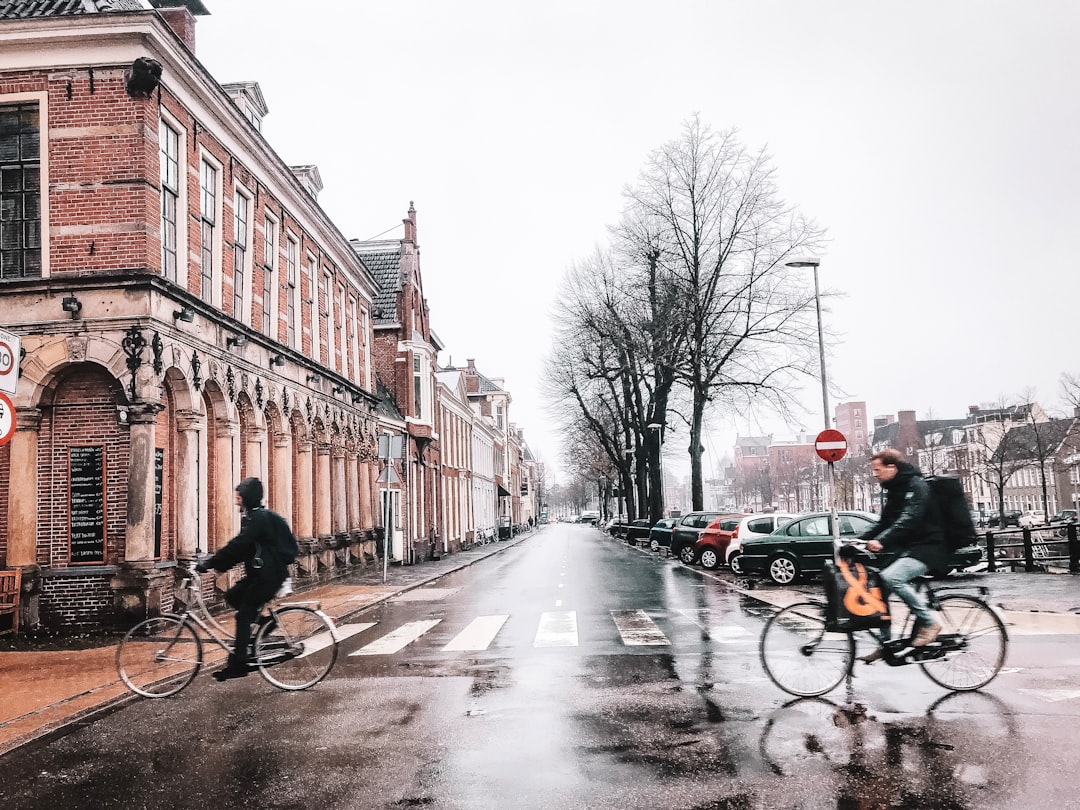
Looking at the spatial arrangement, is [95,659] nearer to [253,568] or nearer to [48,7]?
[253,568]

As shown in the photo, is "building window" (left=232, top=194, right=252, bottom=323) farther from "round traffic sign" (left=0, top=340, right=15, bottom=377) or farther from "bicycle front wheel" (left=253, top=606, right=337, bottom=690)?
"bicycle front wheel" (left=253, top=606, right=337, bottom=690)

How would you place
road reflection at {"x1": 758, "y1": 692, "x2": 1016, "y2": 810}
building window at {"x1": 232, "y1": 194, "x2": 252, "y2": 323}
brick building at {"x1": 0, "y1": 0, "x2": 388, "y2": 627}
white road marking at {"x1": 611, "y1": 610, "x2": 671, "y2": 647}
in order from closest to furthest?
road reflection at {"x1": 758, "y1": 692, "x2": 1016, "y2": 810}
white road marking at {"x1": 611, "y1": 610, "x2": 671, "y2": 647}
brick building at {"x1": 0, "y1": 0, "x2": 388, "y2": 627}
building window at {"x1": 232, "y1": 194, "x2": 252, "y2": 323}

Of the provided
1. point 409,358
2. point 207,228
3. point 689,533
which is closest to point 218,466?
point 207,228

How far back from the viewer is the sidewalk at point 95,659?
786 centimetres

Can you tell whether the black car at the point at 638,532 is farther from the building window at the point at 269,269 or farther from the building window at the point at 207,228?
the building window at the point at 207,228

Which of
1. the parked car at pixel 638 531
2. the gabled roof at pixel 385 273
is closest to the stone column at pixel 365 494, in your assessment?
the gabled roof at pixel 385 273

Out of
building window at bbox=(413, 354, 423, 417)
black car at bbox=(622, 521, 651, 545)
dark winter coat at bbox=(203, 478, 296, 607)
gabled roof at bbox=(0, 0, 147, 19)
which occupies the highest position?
Answer: gabled roof at bbox=(0, 0, 147, 19)

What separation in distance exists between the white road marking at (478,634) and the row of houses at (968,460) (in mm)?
35098

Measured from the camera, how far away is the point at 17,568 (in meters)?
13.6

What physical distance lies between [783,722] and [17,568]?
39.4ft

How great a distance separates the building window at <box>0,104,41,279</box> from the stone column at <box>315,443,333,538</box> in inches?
418

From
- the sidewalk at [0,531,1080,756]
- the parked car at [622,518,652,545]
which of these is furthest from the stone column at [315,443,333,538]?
the parked car at [622,518,652,545]

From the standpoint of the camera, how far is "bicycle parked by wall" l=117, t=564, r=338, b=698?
810 cm

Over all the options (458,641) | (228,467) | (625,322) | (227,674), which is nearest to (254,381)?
(228,467)
